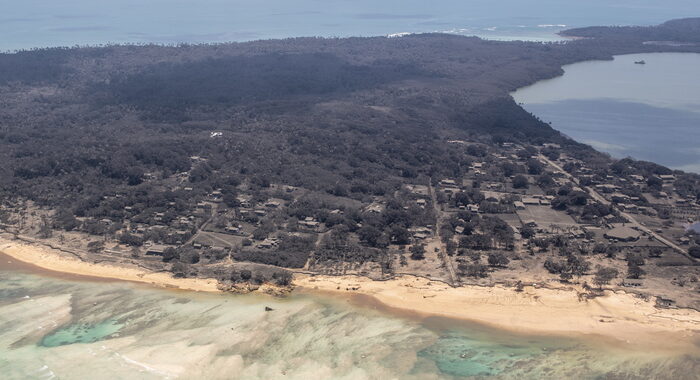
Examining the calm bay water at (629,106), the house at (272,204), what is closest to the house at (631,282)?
the house at (272,204)

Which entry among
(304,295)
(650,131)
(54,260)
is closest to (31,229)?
(54,260)

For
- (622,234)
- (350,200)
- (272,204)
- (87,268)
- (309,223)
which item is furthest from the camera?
(350,200)

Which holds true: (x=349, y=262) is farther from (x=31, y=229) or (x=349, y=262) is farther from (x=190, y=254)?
(x=31, y=229)

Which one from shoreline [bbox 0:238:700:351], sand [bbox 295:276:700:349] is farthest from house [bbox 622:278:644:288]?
sand [bbox 295:276:700:349]

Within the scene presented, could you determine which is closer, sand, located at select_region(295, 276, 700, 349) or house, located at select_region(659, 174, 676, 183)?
sand, located at select_region(295, 276, 700, 349)

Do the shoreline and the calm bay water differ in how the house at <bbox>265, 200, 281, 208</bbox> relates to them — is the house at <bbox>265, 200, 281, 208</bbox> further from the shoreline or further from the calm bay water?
the calm bay water

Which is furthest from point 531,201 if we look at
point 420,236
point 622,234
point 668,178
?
point 668,178

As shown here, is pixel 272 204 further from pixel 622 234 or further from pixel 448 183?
pixel 622 234
